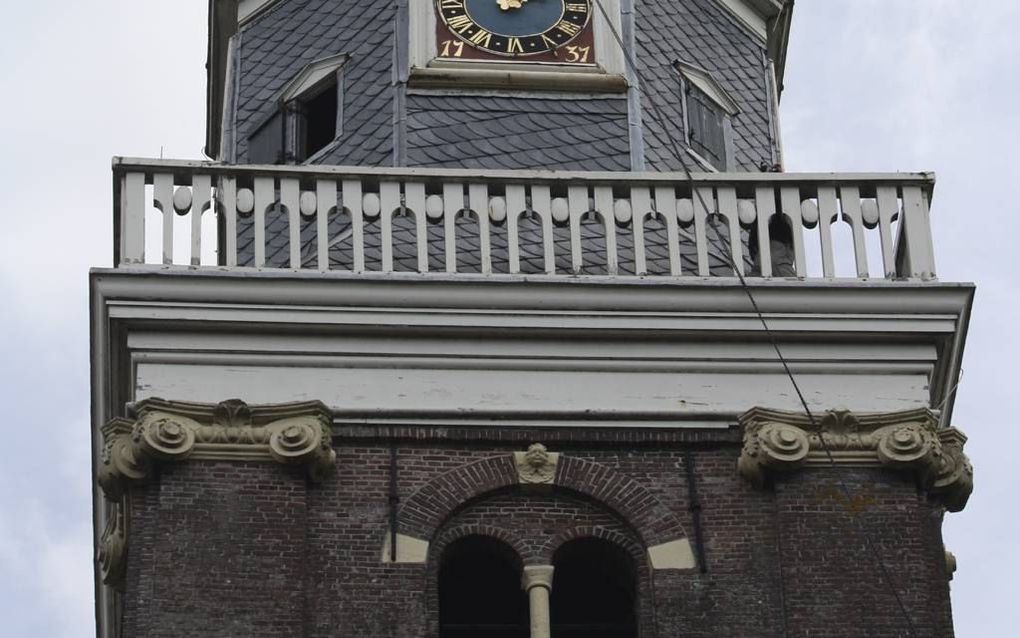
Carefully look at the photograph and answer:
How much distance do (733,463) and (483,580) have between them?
1.87 m

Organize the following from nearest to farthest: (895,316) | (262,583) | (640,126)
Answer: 1. (262,583)
2. (895,316)
3. (640,126)

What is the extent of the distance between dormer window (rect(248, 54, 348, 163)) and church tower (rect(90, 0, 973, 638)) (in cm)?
138

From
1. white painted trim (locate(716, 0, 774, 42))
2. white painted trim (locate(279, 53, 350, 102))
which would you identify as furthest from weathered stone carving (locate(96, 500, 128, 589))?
white painted trim (locate(716, 0, 774, 42))

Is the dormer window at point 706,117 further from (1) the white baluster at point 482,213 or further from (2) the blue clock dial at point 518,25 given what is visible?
(1) the white baluster at point 482,213

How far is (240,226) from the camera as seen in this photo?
29.0 meters

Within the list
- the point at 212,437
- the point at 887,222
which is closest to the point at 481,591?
the point at 212,437

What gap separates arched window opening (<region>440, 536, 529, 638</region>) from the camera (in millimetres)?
26453

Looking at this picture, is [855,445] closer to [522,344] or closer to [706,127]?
[522,344]

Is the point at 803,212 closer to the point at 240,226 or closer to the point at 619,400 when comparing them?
the point at 619,400

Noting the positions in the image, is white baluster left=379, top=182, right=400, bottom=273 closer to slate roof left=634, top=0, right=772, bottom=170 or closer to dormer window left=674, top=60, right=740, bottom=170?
slate roof left=634, top=0, right=772, bottom=170

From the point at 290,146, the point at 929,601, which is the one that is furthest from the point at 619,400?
the point at 290,146

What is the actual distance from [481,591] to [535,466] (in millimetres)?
929

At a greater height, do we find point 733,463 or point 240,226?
point 240,226

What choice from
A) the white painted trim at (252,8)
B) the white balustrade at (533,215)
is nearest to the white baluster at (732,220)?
the white balustrade at (533,215)
